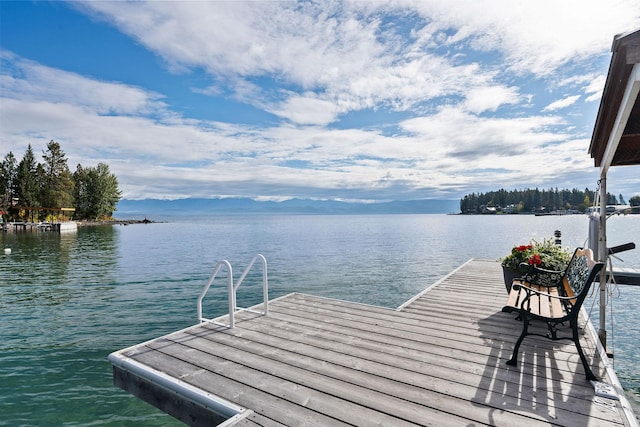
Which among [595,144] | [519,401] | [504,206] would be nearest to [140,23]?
[595,144]

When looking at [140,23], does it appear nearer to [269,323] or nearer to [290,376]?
[269,323]

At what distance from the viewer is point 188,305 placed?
1082cm

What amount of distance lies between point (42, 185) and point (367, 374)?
80.9 meters

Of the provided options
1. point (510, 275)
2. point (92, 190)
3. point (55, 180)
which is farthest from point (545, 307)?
point (92, 190)

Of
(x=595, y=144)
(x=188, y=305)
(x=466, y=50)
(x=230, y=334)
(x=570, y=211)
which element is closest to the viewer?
(x=595, y=144)

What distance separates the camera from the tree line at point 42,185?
6019cm

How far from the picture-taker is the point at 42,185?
206ft

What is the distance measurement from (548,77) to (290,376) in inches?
460

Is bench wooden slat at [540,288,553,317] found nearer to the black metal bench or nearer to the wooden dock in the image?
the black metal bench

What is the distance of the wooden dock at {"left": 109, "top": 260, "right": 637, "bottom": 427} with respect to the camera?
2797 mm

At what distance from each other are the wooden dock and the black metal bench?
1.02ft

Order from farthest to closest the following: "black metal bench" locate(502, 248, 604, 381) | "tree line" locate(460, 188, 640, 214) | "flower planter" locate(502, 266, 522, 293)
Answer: "tree line" locate(460, 188, 640, 214)
"flower planter" locate(502, 266, 522, 293)
"black metal bench" locate(502, 248, 604, 381)

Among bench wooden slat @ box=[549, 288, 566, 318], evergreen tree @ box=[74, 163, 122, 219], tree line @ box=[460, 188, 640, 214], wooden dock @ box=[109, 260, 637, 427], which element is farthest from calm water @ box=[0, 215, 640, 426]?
tree line @ box=[460, 188, 640, 214]

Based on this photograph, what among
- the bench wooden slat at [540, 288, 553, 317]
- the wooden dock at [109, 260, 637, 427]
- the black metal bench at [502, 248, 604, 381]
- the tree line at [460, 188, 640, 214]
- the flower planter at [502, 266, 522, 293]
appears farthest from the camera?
the tree line at [460, 188, 640, 214]
